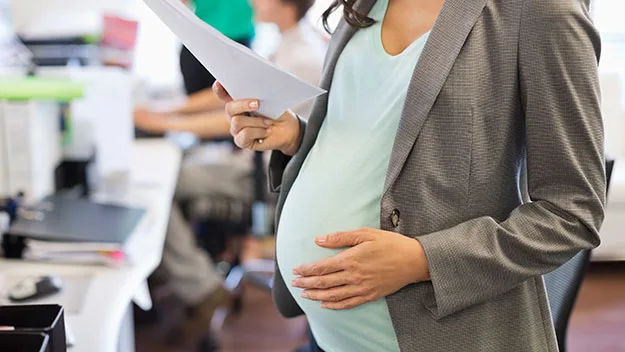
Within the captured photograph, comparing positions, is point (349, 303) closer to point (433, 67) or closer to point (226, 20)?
point (433, 67)

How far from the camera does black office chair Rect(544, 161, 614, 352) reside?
→ 141 centimetres

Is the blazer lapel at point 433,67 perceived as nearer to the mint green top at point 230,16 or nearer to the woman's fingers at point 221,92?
the woman's fingers at point 221,92

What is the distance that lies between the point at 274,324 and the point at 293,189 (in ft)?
7.00

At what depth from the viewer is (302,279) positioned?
97 centimetres

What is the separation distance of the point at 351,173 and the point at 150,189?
155cm

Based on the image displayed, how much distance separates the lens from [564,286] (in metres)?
1.48

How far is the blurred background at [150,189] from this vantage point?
1673 millimetres

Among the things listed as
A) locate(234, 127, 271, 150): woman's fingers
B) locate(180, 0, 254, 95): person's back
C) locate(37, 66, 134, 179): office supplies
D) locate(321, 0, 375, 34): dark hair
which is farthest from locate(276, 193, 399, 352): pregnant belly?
locate(180, 0, 254, 95): person's back

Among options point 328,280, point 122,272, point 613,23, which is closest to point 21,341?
point 328,280

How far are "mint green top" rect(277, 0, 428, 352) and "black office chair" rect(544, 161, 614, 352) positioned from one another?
0.52 metres

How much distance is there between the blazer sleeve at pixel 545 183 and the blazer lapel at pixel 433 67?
0.07m

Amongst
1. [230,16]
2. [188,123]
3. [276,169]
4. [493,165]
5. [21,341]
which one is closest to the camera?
[21,341]

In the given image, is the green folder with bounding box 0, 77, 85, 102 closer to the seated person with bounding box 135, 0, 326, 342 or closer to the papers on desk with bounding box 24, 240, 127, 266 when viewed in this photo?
the papers on desk with bounding box 24, 240, 127, 266

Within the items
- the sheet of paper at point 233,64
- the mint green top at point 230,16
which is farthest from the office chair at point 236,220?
the sheet of paper at point 233,64
